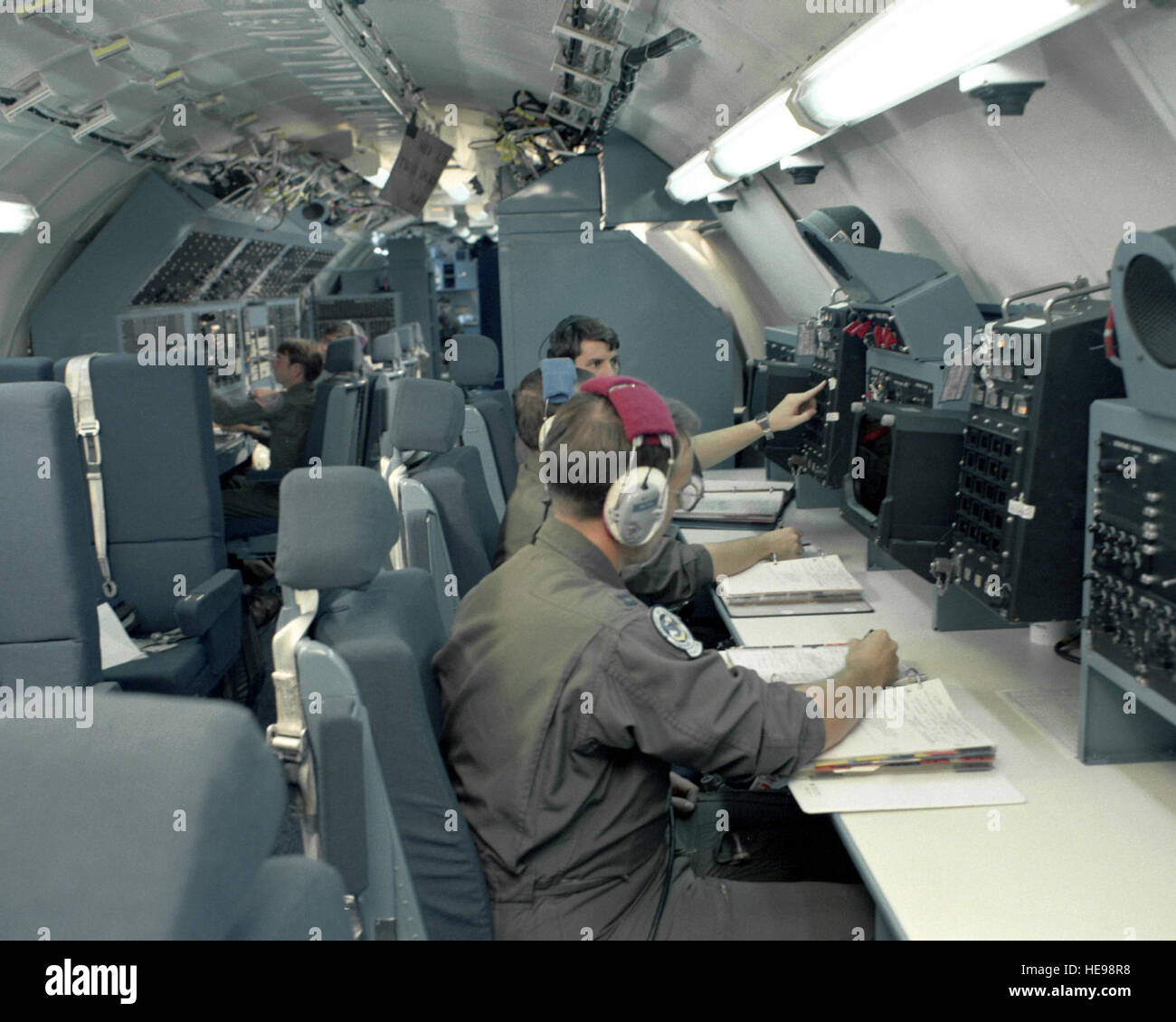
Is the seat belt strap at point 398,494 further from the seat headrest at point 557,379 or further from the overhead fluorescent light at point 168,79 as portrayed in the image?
the overhead fluorescent light at point 168,79

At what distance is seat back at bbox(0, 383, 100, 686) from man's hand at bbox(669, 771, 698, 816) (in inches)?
62.0

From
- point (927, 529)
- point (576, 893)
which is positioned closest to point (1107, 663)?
point (927, 529)

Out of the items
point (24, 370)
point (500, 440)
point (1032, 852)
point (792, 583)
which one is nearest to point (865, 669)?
point (1032, 852)

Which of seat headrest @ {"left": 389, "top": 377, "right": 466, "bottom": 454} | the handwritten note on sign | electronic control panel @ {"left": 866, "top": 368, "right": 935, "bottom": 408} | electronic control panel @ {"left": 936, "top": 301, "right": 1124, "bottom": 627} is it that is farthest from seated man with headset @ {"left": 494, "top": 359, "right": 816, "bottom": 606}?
the handwritten note on sign

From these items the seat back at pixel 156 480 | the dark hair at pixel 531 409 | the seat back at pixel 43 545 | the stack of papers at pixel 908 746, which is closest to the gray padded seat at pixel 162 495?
the seat back at pixel 156 480

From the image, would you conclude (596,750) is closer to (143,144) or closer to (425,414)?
(425,414)

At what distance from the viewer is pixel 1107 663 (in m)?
1.89

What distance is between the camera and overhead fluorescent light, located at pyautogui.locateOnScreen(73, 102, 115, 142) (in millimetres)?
5548

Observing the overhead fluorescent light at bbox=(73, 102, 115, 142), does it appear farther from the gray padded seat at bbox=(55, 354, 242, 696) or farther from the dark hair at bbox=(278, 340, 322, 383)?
the gray padded seat at bbox=(55, 354, 242, 696)

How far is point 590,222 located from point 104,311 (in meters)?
3.75

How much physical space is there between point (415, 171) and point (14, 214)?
7.18 feet

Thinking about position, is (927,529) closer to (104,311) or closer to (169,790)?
(169,790)

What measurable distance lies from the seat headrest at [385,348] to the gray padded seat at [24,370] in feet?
20.8

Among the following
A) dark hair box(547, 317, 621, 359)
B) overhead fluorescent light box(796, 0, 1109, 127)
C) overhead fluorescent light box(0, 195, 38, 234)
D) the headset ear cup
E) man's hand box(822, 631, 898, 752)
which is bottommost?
man's hand box(822, 631, 898, 752)
